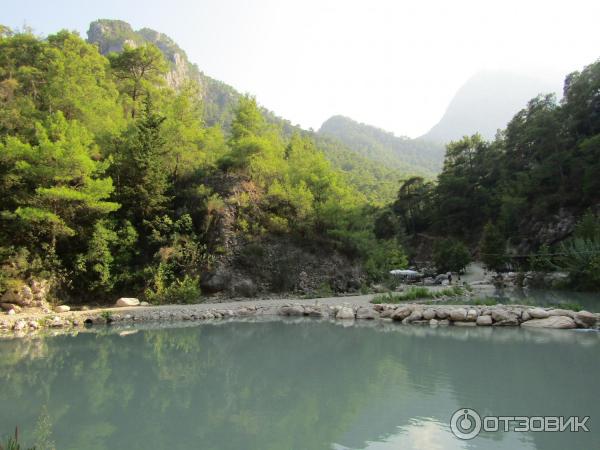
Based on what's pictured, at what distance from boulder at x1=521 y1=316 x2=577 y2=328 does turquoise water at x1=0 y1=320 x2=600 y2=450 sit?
1.99 ft

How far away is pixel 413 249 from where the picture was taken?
1861 inches

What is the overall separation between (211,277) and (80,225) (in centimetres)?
599

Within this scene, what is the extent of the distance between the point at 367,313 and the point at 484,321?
3719 mm

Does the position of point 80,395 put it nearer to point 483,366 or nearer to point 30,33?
point 483,366

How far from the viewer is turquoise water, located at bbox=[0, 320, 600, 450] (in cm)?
456

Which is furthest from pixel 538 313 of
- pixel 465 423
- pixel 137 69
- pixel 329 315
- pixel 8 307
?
pixel 137 69

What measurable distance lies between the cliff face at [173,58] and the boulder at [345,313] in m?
56.3

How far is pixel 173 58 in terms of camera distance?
90.6 meters

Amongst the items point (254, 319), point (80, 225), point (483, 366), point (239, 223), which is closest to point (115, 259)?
point (80, 225)

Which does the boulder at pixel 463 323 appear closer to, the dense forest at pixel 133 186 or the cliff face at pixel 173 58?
the dense forest at pixel 133 186

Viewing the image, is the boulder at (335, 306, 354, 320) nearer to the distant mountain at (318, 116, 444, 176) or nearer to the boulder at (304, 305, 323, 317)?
the boulder at (304, 305, 323, 317)

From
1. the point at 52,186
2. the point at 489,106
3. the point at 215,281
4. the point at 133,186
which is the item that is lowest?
the point at 215,281

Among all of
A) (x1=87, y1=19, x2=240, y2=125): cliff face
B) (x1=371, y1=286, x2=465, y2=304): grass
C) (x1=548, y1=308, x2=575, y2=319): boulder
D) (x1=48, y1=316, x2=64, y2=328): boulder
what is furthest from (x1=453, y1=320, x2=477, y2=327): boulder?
(x1=87, y1=19, x2=240, y2=125): cliff face

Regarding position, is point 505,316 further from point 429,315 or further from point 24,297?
point 24,297
